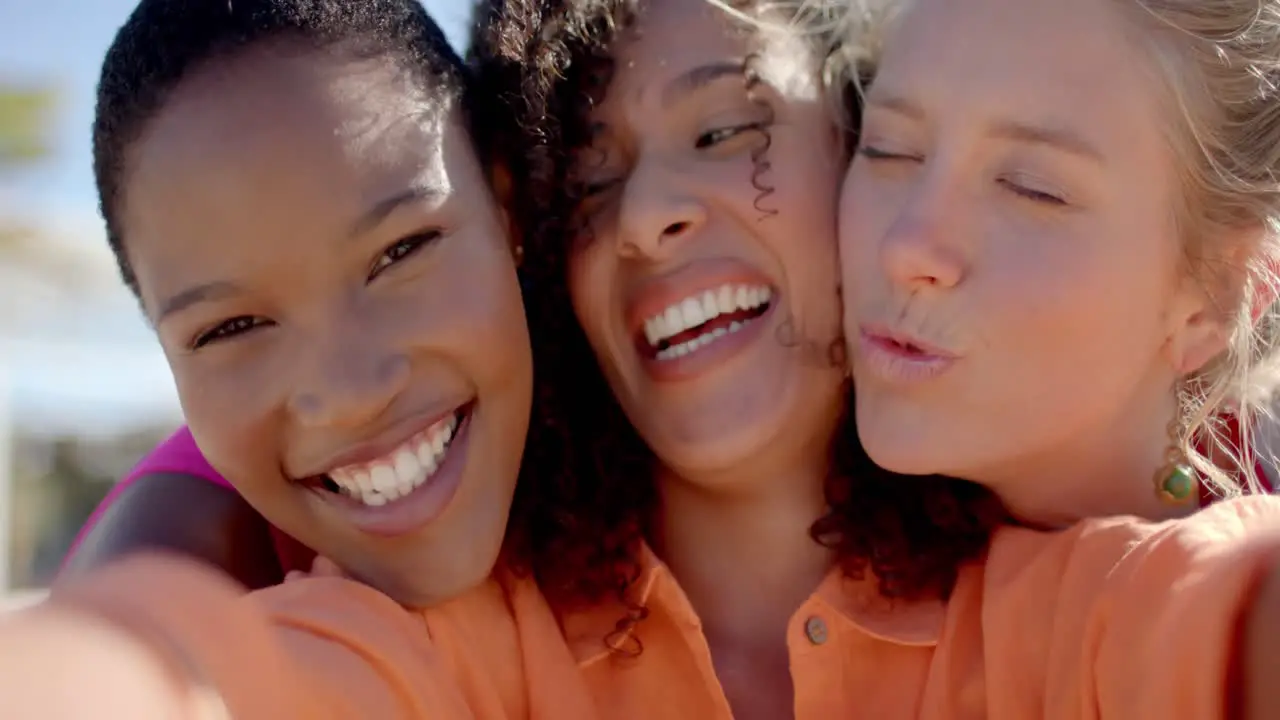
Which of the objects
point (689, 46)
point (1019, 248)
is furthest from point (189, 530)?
point (1019, 248)

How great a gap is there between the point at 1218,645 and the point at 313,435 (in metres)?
1.17

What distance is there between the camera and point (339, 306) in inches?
65.9

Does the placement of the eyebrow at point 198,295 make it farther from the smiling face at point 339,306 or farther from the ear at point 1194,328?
the ear at point 1194,328

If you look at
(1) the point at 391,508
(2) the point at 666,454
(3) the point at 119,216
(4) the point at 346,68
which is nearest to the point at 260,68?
(4) the point at 346,68

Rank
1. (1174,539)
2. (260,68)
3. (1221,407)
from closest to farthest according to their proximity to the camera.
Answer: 1. (1174,539)
2. (260,68)
3. (1221,407)

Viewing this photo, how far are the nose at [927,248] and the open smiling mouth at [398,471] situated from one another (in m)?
0.70

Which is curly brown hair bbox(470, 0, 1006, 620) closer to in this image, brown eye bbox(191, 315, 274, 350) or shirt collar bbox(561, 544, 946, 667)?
shirt collar bbox(561, 544, 946, 667)

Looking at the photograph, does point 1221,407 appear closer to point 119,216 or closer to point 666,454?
point 666,454

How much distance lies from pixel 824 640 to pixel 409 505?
0.64 m

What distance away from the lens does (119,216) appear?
1807 mm

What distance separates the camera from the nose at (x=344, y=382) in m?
1.65

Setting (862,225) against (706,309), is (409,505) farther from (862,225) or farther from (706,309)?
(862,225)

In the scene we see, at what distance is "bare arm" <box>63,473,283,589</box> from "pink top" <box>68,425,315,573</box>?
19mm

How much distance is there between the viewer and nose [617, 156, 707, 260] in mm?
1807
